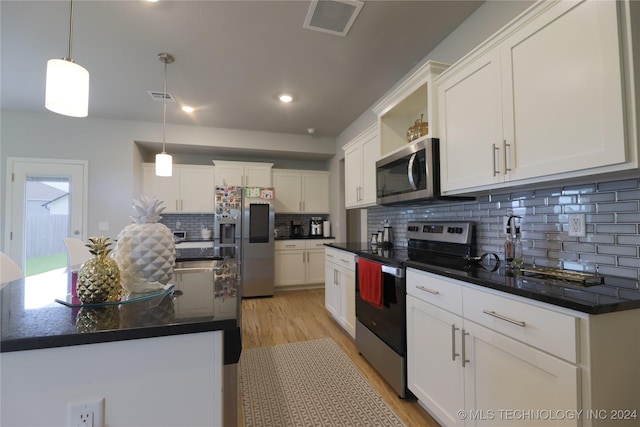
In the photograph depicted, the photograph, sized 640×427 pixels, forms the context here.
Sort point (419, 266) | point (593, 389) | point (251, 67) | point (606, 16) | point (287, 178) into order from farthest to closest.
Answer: point (287, 178), point (251, 67), point (419, 266), point (606, 16), point (593, 389)

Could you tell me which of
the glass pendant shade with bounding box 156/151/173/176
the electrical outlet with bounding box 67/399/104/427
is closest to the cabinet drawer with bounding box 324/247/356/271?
the glass pendant shade with bounding box 156/151/173/176

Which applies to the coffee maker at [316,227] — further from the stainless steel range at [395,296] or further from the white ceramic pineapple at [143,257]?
the white ceramic pineapple at [143,257]

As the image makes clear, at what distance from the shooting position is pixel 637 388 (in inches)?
37.3

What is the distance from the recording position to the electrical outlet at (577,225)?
131 centimetres

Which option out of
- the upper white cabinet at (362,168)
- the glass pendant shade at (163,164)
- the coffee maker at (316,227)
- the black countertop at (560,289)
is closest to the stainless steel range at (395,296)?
the black countertop at (560,289)

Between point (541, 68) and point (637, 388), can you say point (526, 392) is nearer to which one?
point (637, 388)

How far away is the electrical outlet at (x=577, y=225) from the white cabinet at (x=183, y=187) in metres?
4.44

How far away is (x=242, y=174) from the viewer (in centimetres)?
460

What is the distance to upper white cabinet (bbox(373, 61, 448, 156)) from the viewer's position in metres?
1.88

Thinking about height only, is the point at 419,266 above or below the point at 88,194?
below

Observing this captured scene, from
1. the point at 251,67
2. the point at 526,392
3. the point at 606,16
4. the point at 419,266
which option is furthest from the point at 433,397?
the point at 251,67

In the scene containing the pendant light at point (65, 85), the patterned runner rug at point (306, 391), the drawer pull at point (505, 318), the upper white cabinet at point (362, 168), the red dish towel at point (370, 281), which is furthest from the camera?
the upper white cabinet at point (362, 168)

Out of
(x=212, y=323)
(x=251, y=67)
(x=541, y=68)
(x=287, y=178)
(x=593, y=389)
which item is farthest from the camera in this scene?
(x=287, y=178)

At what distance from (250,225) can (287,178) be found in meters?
1.15
